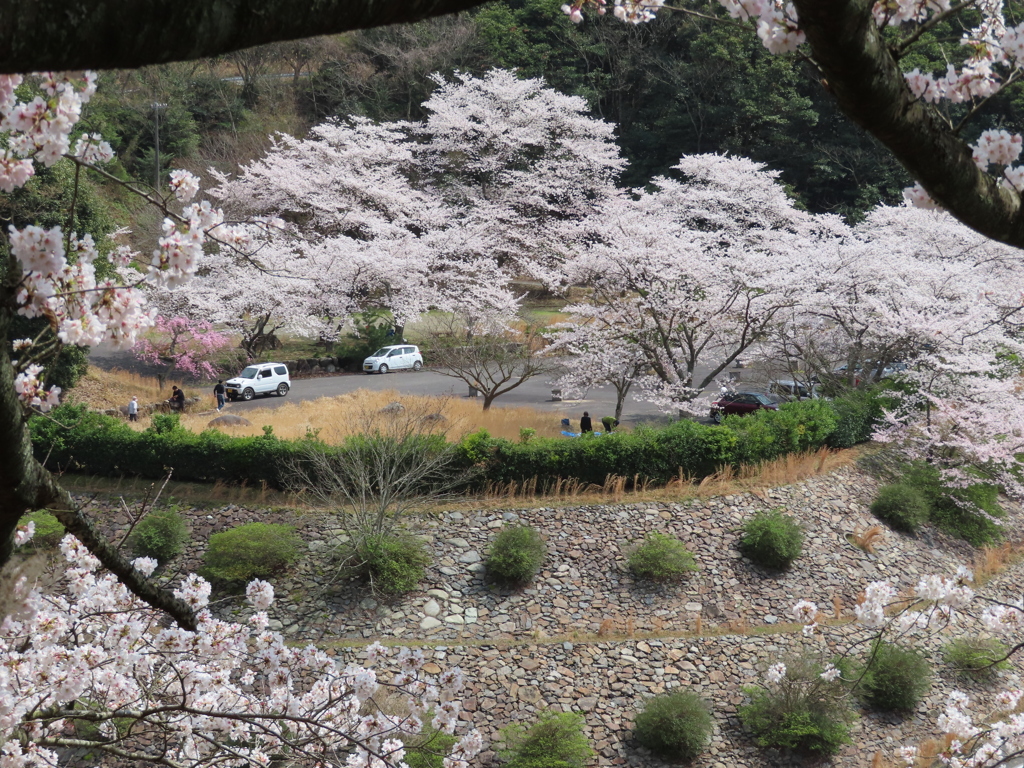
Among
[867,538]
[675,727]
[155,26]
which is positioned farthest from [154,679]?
[867,538]

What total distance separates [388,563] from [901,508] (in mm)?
8956

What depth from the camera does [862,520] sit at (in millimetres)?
13727

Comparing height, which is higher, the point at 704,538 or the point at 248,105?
the point at 248,105

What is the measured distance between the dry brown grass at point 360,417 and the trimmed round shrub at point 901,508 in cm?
629

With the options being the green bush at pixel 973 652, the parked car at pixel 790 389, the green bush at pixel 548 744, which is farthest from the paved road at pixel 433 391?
the green bush at pixel 548 744

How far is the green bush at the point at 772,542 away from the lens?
38.7 feet

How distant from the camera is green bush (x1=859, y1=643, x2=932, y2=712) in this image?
10.2m

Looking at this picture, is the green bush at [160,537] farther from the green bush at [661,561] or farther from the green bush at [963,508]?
the green bush at [963,508]

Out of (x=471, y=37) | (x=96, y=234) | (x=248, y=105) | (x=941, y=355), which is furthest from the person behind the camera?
(x=248, y=105)

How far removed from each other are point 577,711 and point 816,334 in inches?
501

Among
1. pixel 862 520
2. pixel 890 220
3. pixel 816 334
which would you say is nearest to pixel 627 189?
pixel 890 220

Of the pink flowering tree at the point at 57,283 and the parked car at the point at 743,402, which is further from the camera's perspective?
the parked car at the point at 743,402

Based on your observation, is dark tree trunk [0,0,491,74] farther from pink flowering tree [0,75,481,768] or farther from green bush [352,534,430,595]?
green bush [352,534,430,595]

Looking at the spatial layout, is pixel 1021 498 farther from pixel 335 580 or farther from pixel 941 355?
pixel 335 580
